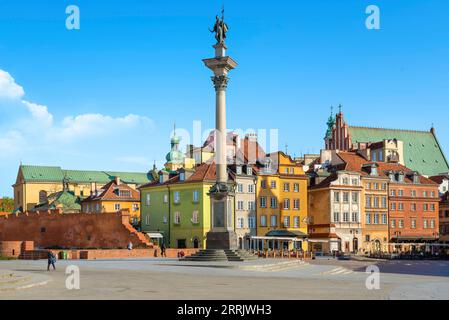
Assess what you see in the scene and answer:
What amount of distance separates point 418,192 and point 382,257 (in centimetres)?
2850

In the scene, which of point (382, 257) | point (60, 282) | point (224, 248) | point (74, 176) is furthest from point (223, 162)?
point (74, 176)

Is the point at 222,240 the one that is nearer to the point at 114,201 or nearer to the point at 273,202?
the point at 273,202

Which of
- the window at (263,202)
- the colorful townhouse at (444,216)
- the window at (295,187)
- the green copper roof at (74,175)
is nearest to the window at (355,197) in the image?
the window at (295,187)

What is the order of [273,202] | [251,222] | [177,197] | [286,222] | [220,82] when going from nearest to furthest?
[220,82] < [177,197] < [251,222] < [273,202] < [286,222]

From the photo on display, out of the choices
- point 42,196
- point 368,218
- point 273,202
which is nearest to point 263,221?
point 273,202

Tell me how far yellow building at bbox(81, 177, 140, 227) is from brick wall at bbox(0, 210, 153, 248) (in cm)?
1608

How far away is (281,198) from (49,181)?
64.9 metres

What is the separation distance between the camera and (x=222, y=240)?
51.7m

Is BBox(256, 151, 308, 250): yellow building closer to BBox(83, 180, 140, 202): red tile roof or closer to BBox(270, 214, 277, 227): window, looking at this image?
BBox(270, 214, 277, 227): window

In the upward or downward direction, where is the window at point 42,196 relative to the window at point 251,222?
upward

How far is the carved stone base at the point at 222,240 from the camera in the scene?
51.5 meters

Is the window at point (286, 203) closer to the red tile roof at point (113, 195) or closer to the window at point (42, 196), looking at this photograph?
the red tile roof at point (113, 195)

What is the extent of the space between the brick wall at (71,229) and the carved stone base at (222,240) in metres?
28.2
